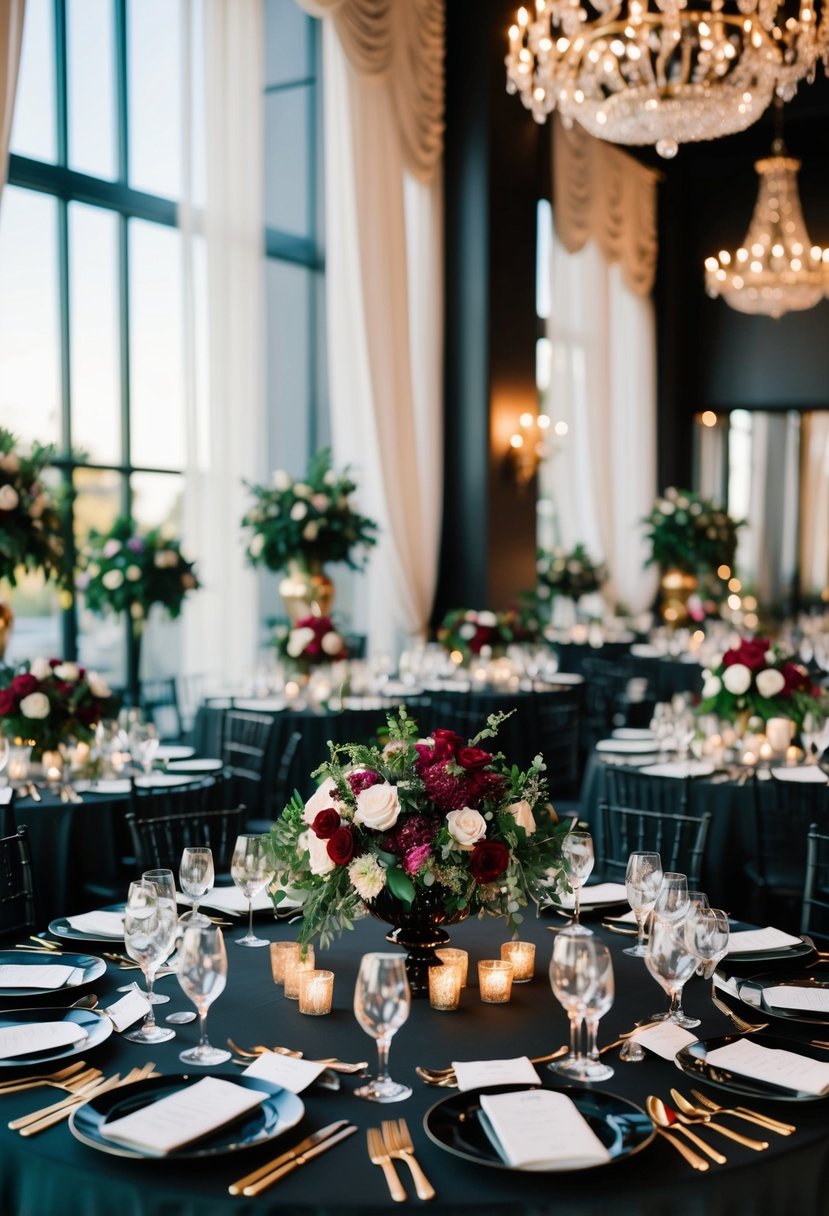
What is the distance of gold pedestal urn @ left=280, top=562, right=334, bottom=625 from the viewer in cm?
823

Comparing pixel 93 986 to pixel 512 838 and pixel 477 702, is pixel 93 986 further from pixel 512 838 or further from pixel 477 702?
pixel 477 702

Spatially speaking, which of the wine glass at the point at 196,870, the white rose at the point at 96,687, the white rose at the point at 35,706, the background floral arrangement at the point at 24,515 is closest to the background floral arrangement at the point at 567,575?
the background floral arrangement at the point at 24,515

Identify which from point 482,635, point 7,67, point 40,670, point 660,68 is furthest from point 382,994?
point 482,635

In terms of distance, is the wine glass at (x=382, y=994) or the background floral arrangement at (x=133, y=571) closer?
the wine glass at (x=382, y=994)

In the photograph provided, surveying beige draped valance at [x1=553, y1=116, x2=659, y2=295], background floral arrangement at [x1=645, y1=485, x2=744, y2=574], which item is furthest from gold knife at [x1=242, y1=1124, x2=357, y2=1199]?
beige draped valance at [x1=553, y1=116, x2=659, y2=295]

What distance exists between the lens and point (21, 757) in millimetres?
4793

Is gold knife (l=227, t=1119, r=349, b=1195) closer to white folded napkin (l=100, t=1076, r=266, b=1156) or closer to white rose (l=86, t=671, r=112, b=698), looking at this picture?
white folded napkin (l=100, t=1076, r=266, b=1156)

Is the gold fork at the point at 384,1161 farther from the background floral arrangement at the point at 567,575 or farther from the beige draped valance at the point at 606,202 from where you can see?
the beige draped valance at the point at 606,202

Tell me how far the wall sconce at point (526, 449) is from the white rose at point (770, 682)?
5.89 meters

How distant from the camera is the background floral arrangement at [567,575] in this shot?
40.9ft

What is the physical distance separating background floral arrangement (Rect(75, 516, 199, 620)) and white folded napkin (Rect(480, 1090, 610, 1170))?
5.63 metres

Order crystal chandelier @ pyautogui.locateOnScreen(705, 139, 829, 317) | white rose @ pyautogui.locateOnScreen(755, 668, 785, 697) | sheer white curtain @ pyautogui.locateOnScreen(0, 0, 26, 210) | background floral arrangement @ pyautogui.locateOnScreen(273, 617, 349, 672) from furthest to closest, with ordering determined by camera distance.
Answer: crystal chandelier @ pyautogui.locateOnScreen(705, 139, 829, 317) → background floral arrangement @ pyautogui.locateOnScreen(273, 617, 349, 672) → sheer white curtain @ pyautogui.locateOnScreen(0, 0, 26, 210) → white rose @ pyautogui.locateOnScreen(755, 668, 785, 697)

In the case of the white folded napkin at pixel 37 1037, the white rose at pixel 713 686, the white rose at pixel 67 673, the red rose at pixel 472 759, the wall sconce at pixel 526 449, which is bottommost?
the white folded napkin at pixel 37 1037

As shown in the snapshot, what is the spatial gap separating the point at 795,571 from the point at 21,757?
12.4 metres
